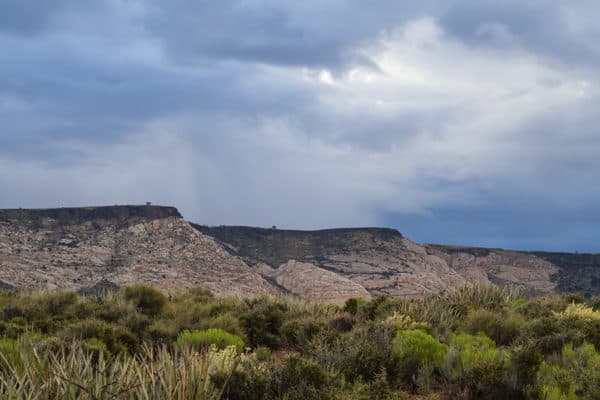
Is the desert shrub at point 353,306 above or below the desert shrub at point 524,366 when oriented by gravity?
below

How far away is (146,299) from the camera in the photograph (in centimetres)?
2041

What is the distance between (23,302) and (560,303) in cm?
1729

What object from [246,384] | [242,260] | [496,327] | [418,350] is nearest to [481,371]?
[418,350]

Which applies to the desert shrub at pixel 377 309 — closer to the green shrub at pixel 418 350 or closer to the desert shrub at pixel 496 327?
the desert shrub at pixel 496 327

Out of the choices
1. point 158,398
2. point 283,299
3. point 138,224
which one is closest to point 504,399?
point 158,398

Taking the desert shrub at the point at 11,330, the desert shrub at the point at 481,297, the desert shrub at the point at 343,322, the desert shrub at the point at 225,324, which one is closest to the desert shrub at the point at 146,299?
the desert shrub at the point at 225,324

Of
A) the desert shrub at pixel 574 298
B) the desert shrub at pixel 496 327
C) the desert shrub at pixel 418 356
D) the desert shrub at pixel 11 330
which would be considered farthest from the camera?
the desert shrub at pixel 574 298

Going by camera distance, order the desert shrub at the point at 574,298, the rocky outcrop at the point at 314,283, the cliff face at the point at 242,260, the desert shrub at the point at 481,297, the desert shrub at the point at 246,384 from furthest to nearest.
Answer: the rocky outcrop at the point at 314,283 → the cliff face at the point at 242,260 → the desert shrub at the point at 481,297 → the desert shrub at the point at 574,298 → the desert shrub at the point at 246,384

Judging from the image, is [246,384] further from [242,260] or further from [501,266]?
[501,266]

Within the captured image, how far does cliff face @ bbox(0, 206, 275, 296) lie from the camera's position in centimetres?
4372

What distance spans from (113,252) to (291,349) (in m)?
37.1

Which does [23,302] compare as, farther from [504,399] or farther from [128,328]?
[504,399]

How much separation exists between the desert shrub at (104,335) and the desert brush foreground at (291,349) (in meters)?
0.03

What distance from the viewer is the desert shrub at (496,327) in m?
16.1
